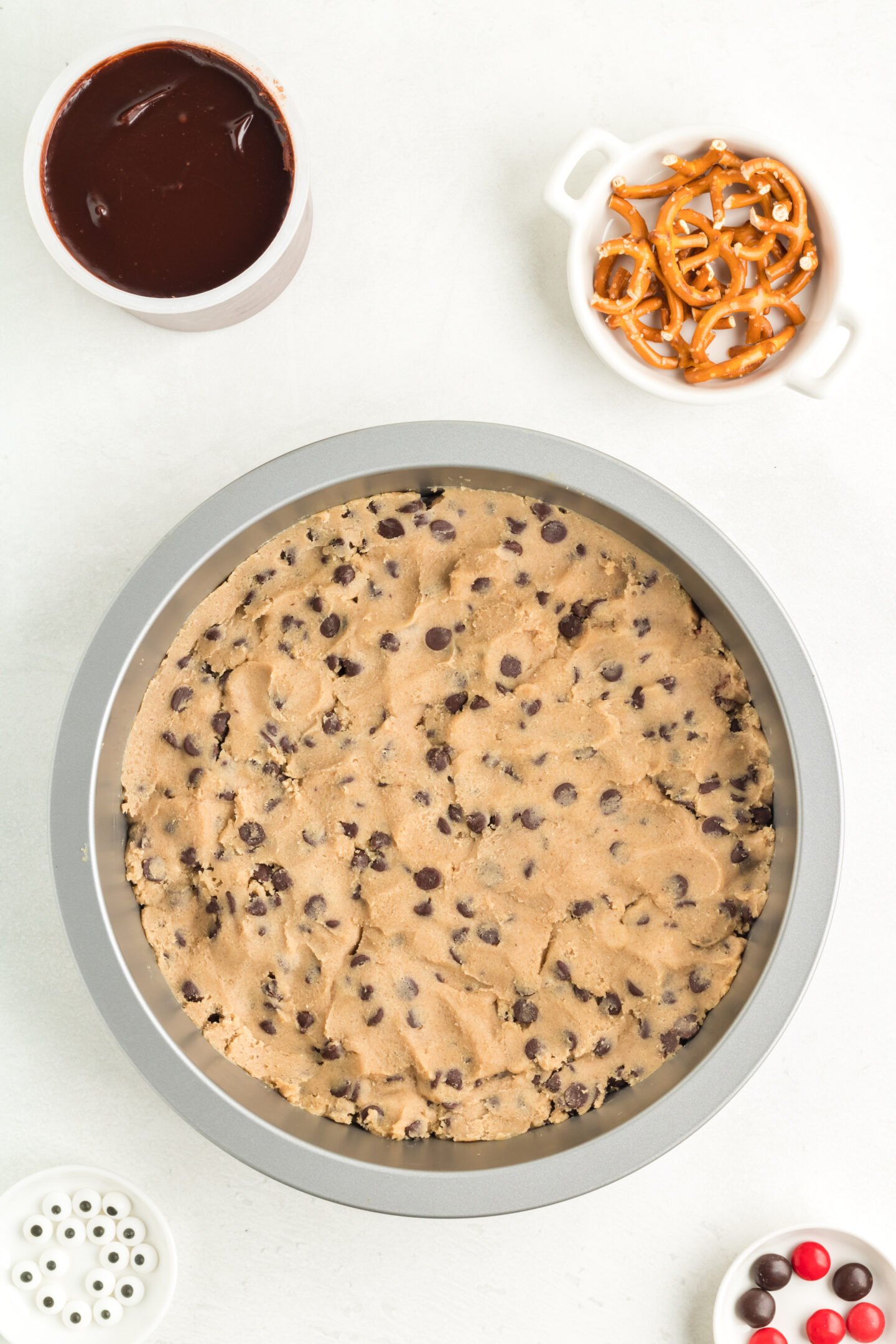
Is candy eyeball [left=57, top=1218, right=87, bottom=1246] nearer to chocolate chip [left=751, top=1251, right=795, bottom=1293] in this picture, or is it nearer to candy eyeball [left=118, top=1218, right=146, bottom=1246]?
candy eyeball [left=118, top=1218, right=146, bottom=1246]

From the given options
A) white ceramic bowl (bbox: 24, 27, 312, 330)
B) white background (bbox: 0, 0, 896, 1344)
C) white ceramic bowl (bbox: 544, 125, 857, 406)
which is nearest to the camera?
white ceramic bowl (bbox: 24, 27, 312, 330)

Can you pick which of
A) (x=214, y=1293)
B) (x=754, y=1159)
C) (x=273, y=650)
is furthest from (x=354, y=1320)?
(x=273, y=650)

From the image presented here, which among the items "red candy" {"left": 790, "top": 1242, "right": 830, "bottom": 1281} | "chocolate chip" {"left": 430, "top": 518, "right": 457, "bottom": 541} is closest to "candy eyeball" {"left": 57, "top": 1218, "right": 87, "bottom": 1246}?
"red candy" {"left": 790, "top": 1242, "right": 830, "bottom": 1281}

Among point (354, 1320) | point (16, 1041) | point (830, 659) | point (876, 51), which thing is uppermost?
point (876, 51)

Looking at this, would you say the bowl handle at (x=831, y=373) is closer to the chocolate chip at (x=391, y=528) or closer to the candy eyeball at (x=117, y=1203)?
the chocolate chip at (x=391, y=528)

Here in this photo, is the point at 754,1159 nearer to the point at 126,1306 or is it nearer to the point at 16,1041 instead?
the point at 126,1306

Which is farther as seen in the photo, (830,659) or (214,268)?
(830,659)

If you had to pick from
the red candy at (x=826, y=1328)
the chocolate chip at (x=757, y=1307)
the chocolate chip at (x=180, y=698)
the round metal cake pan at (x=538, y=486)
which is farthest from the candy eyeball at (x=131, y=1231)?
the red candy at (x=826, y=1328)
